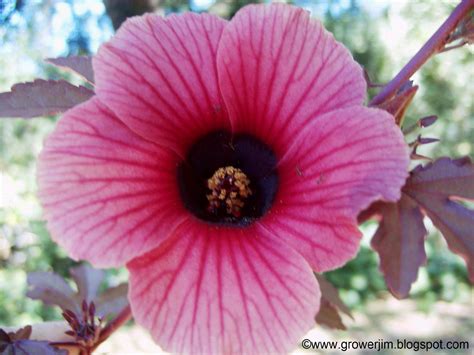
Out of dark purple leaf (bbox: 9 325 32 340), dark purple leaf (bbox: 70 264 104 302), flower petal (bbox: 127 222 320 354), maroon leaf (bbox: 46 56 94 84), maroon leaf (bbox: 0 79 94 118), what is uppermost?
flower petal (bbox: 127 222 320 354)

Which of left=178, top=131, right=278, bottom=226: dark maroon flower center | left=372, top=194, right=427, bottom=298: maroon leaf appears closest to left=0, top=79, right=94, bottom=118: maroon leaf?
left=178, top=131, right=278, bottom=226: dark maroon flower center

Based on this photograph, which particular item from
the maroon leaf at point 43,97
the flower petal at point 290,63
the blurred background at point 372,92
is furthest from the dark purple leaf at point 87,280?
the blurred background at point 372,92

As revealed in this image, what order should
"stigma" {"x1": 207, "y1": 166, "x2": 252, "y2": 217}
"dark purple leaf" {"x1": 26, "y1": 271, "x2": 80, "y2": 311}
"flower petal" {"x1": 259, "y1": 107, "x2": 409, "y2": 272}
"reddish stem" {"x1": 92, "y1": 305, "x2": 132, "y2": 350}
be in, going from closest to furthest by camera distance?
"flower petal" {"x1": 259, "y1": 107, "x2": 409, "y2": 272} → "stigma" {"x1": 207, "y1": 166, "x2": 252, "y2": 217} → "reddish stem" {"x1": 92, "y1": 305, "x2": 132, "y2": 350} → "dark purple leaf" {"x1": 26, "y1": 271, "x2": 80, "y2": 311}

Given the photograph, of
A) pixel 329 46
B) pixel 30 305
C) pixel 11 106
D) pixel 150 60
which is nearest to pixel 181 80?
pixel 150 60

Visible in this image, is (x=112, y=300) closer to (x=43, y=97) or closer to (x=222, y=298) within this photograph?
(x=43, y=97)

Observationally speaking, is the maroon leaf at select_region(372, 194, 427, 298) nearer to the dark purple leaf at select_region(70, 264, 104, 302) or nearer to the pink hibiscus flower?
the pink hibiscus flower

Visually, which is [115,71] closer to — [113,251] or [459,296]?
[113,251]

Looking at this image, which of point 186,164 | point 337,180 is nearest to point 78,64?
point 186,164
